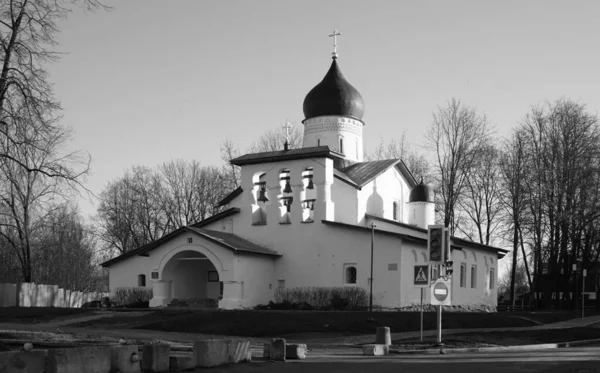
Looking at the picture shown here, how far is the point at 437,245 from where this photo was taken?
72.6 feet

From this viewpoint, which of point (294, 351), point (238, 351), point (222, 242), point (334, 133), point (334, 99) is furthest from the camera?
point (334, 99)

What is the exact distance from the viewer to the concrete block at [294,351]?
1831 centimetres

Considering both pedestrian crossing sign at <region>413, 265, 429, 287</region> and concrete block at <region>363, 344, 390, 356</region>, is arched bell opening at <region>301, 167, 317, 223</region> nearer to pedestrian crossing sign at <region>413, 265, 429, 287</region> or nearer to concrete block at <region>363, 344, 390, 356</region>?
pedestrian crossing sign at <region>413, 265, 429, 287</region>

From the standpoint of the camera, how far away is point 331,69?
170ft

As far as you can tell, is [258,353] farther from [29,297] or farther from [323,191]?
[29,297]

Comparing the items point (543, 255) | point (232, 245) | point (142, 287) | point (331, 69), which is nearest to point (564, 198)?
point (543, 255)

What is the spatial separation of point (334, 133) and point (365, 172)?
383 cm

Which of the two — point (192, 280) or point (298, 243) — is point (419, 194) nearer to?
point (298, 243)

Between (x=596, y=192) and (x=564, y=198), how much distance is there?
7.53ft

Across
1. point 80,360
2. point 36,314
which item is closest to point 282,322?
point 36,314

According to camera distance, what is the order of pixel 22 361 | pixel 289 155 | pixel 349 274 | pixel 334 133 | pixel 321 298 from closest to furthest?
pixel 22 361 < pixel 321 298 < pixel 349 274 < pixel 289 155 < pixel 334 133

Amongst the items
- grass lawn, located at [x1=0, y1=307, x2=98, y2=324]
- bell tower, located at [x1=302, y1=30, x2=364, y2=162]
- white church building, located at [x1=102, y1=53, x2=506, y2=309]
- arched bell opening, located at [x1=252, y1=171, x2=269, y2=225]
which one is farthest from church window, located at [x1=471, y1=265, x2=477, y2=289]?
grass lawn, located at [x1=0, y1=307, x2=98, y2=324]

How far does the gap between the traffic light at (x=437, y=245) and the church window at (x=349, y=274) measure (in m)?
19.9

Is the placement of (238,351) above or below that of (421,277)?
below
